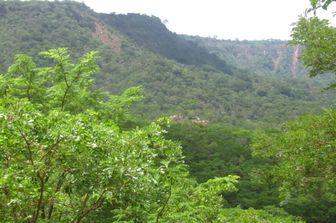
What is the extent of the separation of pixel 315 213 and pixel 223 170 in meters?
11.6

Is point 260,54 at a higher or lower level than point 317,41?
lower

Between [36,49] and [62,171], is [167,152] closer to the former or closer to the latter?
[62,171]

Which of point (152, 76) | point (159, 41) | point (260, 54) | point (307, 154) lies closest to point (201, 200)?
point (307, 154)

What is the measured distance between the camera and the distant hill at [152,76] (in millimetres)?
83625

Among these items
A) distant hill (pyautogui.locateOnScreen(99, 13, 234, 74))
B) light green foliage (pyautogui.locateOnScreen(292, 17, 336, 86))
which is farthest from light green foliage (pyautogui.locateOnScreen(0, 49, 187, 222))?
distant hill (pyautogui.locateOnScreen(99, 13, 234, 74))

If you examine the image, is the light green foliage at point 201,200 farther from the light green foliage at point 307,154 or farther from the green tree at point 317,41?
the green tree at point 317,41

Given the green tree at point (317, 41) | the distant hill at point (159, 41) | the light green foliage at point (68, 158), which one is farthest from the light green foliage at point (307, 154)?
the distant hill at point (159, 41)

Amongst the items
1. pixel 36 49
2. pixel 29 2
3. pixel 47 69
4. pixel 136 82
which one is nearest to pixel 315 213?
pixel 47 69

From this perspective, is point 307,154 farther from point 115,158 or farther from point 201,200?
point 115,158

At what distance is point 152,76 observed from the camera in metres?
96.6

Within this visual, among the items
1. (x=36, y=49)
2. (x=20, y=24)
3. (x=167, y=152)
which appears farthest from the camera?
(x=20, y=24)

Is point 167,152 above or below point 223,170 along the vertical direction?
above

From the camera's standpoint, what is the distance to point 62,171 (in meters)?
6.41

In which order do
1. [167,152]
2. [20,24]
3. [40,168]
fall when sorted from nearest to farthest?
[40,168] < [167,152] < [20,24]
